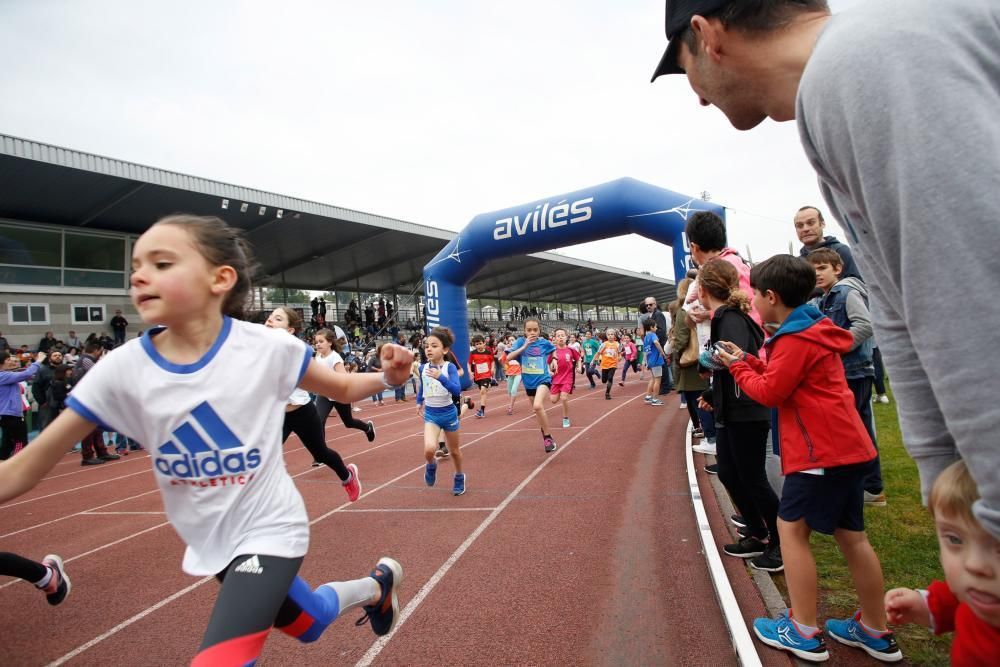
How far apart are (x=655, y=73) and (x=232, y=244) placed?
161 centimetres

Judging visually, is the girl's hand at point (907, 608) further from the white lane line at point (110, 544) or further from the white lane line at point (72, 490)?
the white lane line at point (72, 490)

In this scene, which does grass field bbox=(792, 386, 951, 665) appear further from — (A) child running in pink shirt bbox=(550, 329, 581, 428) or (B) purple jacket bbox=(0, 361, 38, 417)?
(B) purple jacket bbox=(0, 361, 38, 417)

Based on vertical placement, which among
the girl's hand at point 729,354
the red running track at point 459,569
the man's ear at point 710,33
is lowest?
the red running track at point 459,569

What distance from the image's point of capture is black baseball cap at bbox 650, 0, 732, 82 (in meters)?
0.99

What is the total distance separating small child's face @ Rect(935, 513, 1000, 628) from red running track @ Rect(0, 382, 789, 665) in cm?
174

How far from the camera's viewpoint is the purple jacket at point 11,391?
8.15m

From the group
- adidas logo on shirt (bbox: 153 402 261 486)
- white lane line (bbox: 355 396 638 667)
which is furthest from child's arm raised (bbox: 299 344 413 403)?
white lane line (bbox: 355 396 638 667)

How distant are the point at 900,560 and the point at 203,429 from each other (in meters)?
3.74

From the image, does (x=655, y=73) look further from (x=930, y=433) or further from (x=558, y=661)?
(x=558, y=661)

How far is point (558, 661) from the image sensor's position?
103 inches

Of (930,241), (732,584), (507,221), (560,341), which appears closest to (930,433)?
(930,241)

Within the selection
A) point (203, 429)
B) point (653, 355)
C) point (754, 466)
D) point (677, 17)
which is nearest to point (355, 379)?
point (203, 429)

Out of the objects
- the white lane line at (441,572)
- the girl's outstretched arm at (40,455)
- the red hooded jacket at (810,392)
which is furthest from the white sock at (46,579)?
the red hooded jacket at (810,392)

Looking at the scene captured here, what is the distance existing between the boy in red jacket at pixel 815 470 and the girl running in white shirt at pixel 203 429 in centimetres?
214
